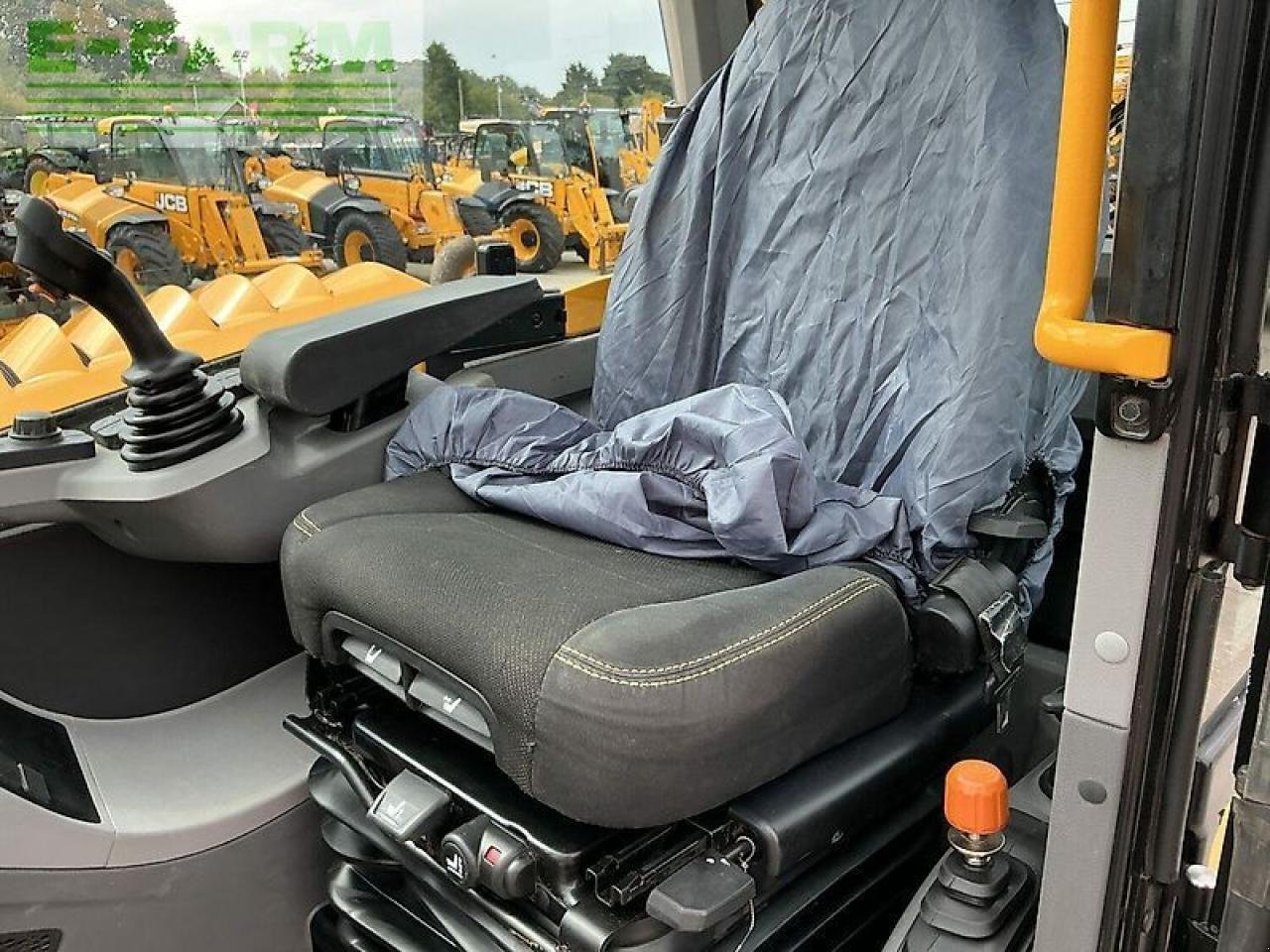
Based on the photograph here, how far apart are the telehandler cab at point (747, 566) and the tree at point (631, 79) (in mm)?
640

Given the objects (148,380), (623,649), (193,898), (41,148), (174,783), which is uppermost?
(41,148)

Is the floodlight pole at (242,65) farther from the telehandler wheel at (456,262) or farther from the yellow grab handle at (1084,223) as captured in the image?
the yellow grab handle at (1084,223)

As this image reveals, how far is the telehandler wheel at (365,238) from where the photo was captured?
5367 millimetres

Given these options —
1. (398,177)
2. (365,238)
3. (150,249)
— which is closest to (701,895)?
(150,249)

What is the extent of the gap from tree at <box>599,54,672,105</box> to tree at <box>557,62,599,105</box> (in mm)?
142

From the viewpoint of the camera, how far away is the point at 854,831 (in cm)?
110

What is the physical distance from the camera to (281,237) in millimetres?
6016

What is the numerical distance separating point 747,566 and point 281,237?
5.38 meters

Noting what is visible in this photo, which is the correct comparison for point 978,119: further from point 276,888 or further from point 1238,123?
point 276,888

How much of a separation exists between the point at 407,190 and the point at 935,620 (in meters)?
6.58

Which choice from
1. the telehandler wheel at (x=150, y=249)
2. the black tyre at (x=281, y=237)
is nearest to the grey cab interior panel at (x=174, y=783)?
the telehandler wheel at (x=150, y=249)

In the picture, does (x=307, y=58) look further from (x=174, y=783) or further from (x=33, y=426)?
(x=174, y=783)

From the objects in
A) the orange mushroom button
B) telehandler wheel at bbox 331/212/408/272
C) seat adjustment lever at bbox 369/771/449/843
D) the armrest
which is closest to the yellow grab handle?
the orange mushroom button

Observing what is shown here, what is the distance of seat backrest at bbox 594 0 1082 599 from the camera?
→ 1234mm
